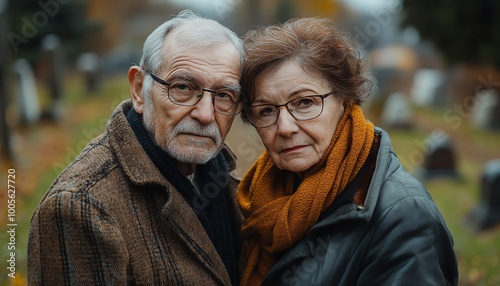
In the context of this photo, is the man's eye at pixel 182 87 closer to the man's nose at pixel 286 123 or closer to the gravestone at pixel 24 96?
the man's nose at pixel 286 123

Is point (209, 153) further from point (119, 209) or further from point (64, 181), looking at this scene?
point (64, 181)

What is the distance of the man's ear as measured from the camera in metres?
2.56

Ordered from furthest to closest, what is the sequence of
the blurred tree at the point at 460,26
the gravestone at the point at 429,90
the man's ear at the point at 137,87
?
the gravestone at the point at 429,90
the blurred tree at the point at 460,26
the man's ear at the point at 137,87

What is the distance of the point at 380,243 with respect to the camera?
209cm

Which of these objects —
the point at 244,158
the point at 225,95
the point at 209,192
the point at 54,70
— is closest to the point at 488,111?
the point at 244,158

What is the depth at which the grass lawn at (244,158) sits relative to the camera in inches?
234

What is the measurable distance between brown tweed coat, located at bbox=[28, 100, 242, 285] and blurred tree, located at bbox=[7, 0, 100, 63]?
38.2ft

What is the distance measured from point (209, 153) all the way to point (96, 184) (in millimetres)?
554

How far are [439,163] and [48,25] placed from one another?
12390mm

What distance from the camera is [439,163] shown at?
30.1 feet

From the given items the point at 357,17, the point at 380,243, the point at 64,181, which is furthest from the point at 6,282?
the point at 357,17

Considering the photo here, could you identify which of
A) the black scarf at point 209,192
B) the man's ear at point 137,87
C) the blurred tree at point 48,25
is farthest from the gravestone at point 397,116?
the man's ear at point 137,87

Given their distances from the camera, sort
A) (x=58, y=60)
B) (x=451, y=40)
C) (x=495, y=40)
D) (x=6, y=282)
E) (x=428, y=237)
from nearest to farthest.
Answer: (x=428, y=237) → (x=6, y=282) → (x=495, y=40) → (x=451, y=40) → (x=58, y=60)

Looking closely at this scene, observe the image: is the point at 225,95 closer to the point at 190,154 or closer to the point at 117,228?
the point at 190,154
